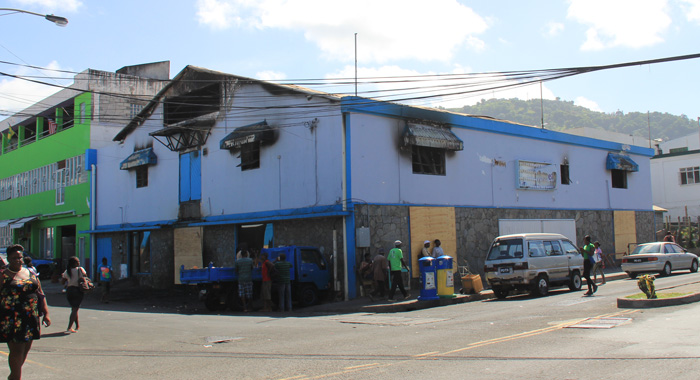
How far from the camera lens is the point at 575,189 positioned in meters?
29.0

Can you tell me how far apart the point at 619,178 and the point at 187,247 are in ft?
72.1

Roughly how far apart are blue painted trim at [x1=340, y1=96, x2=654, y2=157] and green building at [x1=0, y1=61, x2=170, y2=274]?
16428mm

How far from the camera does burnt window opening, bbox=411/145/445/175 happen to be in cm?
2231

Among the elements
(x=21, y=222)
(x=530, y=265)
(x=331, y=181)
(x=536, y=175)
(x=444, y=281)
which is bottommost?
(x=444, y=281)

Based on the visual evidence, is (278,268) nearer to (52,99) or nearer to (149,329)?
(149,329)

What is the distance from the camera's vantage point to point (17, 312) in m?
7.43

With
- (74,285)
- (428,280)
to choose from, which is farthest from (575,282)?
(74,285)

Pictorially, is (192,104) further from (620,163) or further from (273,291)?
(620,163)

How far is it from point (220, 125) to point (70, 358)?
16.7 metres

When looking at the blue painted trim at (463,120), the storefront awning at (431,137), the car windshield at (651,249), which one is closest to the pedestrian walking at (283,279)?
the blue painted trim at (463,120)

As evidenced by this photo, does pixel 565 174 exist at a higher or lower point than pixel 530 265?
higher

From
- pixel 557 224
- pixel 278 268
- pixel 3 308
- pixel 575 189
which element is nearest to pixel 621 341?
pixel 3 308

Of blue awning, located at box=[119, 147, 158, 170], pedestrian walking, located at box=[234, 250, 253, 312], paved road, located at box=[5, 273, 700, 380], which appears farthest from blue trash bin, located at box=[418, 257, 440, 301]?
blue awning, located at box=[119, 147, 158, 170]

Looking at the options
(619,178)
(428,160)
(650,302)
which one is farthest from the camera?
(619,178)
